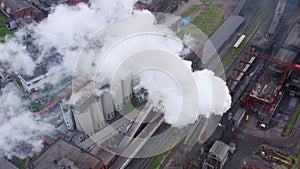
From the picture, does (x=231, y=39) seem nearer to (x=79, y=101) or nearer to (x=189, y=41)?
(x=189, y=41)

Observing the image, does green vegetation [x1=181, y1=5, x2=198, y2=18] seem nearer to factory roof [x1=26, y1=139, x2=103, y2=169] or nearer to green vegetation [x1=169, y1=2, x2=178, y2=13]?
green vegetation [x1=169, y1=2, x2=178, y2=13]

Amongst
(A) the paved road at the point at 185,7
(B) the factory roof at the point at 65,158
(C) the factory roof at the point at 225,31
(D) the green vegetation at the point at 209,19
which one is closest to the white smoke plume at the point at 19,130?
(B) the factory roof at the point at 65,158

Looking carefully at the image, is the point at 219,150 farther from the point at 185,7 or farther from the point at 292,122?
the point at 185,7

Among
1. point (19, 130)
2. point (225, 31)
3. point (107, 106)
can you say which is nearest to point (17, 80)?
point (19, 130)

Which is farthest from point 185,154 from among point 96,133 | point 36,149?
point 36,149

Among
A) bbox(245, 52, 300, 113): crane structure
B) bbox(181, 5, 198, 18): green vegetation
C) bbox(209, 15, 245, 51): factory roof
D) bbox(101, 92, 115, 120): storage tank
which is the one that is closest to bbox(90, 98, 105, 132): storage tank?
bbox(101, 92, 115, 120): storage tank

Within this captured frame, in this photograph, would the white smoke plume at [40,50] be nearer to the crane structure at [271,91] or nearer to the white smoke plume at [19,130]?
the white smoke plume at [19,130]
